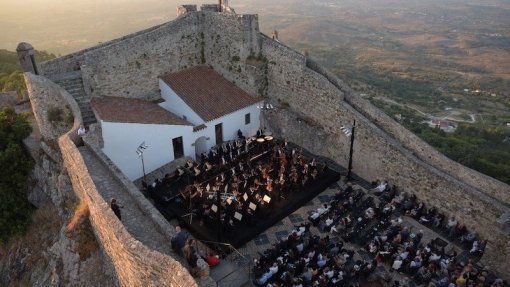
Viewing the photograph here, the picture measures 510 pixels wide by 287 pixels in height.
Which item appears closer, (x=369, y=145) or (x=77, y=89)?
(x=369, y=145)

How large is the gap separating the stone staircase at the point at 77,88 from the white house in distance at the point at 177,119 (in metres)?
0.42

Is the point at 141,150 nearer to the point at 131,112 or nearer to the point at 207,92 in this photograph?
the point at 131,112

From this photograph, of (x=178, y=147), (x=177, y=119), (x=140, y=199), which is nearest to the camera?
(x=140, y=199)

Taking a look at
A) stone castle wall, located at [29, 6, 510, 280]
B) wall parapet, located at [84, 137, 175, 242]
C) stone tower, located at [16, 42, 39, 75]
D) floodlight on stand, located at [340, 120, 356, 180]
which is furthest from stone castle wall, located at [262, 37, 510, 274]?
stone tower, located at [16, 42, 39, 75]

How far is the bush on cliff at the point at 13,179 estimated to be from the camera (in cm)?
1816

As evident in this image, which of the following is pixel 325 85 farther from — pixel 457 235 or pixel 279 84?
pixel 457 235

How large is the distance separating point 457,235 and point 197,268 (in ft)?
34.9

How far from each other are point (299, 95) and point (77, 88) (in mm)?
11002

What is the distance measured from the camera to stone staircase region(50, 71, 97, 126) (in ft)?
62.4

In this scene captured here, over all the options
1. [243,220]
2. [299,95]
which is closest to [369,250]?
→ [243,220]

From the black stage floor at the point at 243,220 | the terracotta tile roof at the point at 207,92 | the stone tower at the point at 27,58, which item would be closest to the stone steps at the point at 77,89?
the stone tower at the point at 27,58

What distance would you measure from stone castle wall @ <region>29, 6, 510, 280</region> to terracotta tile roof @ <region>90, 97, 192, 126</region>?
807 mm

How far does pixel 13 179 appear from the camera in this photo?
734 inches

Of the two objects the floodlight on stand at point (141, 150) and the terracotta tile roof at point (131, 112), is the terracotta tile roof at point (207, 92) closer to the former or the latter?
the terracotta tile roof at point (131, 112)
